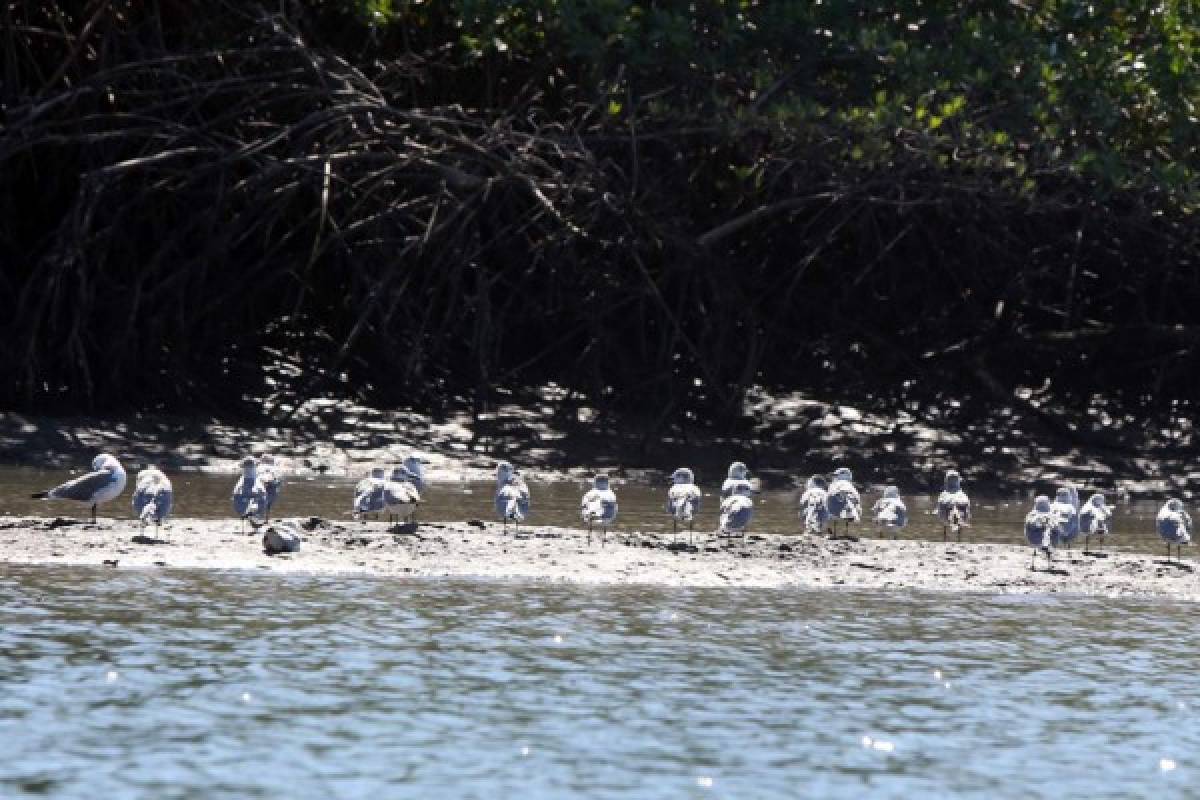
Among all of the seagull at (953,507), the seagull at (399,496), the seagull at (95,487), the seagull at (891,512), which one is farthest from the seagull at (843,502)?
the seagull at (95,487)

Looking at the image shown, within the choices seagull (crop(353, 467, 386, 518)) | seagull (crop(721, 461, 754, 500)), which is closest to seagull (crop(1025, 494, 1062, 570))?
seagull (crop(721, 461, 754, 500))

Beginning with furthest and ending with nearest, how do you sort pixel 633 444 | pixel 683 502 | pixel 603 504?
1. pixel 633 444
2. pixel 683 502
3. pixel 603 504

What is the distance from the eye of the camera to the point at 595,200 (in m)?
16.3

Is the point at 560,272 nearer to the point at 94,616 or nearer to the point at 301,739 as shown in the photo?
the point at 94,616

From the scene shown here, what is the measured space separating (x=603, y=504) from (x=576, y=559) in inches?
19.7

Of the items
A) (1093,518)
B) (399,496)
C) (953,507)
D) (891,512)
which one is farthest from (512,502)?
(1093,518)

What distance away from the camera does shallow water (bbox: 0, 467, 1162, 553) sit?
41.7 feet

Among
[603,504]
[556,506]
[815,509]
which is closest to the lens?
[603,504]

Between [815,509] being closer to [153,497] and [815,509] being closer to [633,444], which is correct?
[153,497]

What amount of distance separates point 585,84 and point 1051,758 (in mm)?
10503

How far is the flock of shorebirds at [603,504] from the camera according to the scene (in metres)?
11.6

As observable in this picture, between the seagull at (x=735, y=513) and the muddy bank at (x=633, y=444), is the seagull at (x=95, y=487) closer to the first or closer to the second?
the muddy bank at (x=633, y=444)

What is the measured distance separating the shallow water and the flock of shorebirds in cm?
27

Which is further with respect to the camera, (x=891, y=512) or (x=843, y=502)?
(x=891, y=512)
